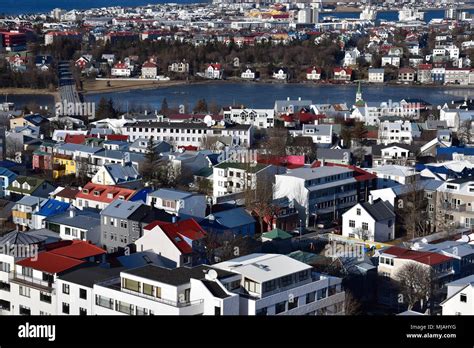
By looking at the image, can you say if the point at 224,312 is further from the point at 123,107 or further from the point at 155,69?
the point at 155,69

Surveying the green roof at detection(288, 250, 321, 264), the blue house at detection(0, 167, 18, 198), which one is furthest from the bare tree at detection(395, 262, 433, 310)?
the blue house at detection(0, 167, 18, 198)

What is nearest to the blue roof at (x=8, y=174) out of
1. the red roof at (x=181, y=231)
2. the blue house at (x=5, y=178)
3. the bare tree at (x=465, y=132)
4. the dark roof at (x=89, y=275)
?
the blue house at (x=5, y=178)

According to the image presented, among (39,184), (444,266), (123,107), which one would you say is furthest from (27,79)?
(444,266)

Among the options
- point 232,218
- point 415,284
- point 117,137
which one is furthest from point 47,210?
point 117,137

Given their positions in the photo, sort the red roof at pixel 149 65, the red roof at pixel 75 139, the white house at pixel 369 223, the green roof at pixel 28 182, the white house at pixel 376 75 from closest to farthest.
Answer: the white house at pixel 369 223
the green roof at pixel 28 182
the red roof at pixel 75 139
the white house at pixel 376 75
the red roof at pixel 149 65

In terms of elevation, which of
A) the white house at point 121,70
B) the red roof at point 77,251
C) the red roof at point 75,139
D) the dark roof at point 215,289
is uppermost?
the dark roof at point 215,289

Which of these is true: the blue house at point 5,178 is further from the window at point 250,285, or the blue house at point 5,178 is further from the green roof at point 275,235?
the window at point 250,285
